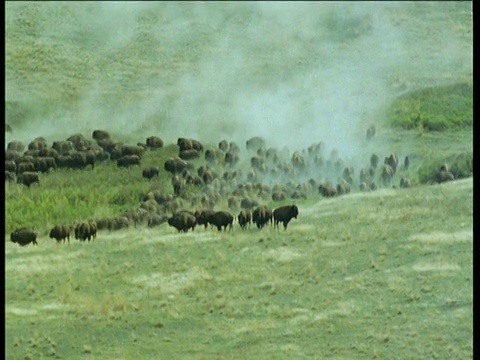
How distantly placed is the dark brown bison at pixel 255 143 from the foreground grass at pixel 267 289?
541 mm

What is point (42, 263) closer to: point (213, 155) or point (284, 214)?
point (213, 155)

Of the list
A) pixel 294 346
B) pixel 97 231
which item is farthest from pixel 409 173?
pixel 97 231

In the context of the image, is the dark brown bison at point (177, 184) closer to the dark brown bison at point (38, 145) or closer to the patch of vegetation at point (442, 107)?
the dark brown bison at point (38, 145)

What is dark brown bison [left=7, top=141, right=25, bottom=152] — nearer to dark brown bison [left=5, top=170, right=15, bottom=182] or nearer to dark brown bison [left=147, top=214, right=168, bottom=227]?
dark brown bison [left=5, top=170, right=15, bottom=182]

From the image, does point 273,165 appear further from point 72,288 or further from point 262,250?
point 72,288

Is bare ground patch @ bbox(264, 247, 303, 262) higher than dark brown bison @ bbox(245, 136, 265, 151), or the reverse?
dark brown bison @ bbox(245, 136, 265, 151)

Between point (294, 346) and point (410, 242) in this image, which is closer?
point (294, 346)

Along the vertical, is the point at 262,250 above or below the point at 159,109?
below

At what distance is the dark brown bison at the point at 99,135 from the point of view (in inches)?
287

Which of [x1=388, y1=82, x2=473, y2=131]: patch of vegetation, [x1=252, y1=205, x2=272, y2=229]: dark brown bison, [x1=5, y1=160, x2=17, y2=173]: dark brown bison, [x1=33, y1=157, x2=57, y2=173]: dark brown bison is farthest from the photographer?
[x1=388, y1=82, x2=473, y2=131]: patch of vegetation

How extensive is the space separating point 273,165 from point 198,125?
1.79 feet

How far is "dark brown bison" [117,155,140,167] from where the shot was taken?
7246 mm

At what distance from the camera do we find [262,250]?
7258 mm

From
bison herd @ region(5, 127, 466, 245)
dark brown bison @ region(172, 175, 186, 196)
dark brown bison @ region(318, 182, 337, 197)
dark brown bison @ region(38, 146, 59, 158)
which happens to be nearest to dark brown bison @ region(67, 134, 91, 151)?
bison herd @ region(5, 127, 466, 245)
